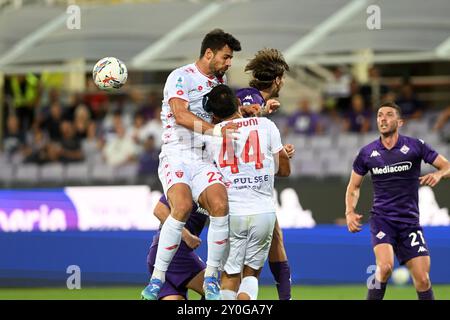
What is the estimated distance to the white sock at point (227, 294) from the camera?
942cm

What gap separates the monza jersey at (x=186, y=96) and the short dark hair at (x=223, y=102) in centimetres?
49

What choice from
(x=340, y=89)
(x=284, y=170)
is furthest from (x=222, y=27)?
(x=284, y=170)

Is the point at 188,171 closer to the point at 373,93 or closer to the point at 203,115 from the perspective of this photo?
the point at 203,115

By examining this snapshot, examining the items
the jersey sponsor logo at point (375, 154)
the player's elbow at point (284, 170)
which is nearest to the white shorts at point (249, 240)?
the player's elbow at point (284, 170)

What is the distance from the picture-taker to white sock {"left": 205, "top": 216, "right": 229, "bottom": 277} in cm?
945

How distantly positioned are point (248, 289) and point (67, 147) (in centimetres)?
1132

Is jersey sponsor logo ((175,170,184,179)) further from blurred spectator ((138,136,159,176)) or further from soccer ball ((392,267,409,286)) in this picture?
blurred spectator ((138,136,159,176))

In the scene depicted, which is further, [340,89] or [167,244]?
[340,89]

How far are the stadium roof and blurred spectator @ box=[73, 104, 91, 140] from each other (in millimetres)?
1021

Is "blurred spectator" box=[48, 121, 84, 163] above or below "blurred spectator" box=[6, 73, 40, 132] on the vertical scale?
below

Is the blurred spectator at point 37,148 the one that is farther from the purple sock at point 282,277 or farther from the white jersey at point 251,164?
the white jersey at point 251,164

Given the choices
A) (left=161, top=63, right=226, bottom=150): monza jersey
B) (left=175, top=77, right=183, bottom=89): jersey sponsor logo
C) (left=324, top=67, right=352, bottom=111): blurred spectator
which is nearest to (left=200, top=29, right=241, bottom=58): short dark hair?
(left=161, top=63, right=226, bottom=150): monza jersey

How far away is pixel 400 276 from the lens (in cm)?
1549
